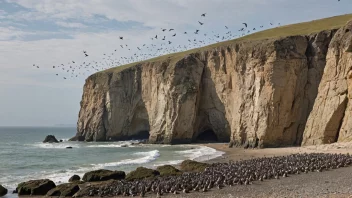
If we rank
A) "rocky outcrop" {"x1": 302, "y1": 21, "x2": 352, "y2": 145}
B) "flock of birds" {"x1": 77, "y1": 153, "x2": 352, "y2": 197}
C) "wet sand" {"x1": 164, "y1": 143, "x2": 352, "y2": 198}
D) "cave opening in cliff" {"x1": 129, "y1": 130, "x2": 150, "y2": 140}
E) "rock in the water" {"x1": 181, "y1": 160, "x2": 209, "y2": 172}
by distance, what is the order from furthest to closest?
1. "cave opening in cliff" {"x1": 129, "y1": 130, "x2": 150, "y2": 140}
2. "rocky outcrop" {"x1": 302, "y1": 21, "x2": 352, "y2": 145}
3. "rock in the water" {"x1": 181, "y1": 160, "x2": 209, "y2": 172}
4. "flock of birds" {"x1": 77, "y1": 153, "x2": 352, "y2": 197}
5. "wet sand" {"x1": 164, "y1": 143, "x2": 352, "y2": 198}

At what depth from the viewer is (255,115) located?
161 ft

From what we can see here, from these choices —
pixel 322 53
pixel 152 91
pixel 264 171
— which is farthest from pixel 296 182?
pixel 152 91

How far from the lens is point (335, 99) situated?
4041 cm

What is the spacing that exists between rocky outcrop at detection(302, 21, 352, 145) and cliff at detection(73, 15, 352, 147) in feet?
0.30

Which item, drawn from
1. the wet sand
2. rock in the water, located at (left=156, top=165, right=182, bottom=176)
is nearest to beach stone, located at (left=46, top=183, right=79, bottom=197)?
the wet sand

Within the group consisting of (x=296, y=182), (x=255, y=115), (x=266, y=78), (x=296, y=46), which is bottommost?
(x=296, y=182)

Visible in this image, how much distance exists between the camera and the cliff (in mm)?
41719

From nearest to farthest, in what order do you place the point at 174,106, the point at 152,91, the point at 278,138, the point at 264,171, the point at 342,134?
the point at 264,171
the point at 342,134
the point at 278,138
the point at 174,106
the point at 152,91

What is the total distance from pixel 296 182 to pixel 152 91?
52582mm

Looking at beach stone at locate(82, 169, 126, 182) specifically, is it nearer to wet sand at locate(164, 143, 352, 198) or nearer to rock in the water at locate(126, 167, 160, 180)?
rock in the water at locate(126, 167, 160, 180)

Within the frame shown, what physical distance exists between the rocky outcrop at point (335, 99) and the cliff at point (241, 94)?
0.30 feet

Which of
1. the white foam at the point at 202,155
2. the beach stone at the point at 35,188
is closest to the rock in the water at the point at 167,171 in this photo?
the beach stone at the point at 35,188

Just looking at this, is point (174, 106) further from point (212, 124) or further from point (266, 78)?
point (266, 78)

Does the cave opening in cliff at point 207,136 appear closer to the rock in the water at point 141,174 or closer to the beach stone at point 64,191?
the rock in the water at point 141,174
